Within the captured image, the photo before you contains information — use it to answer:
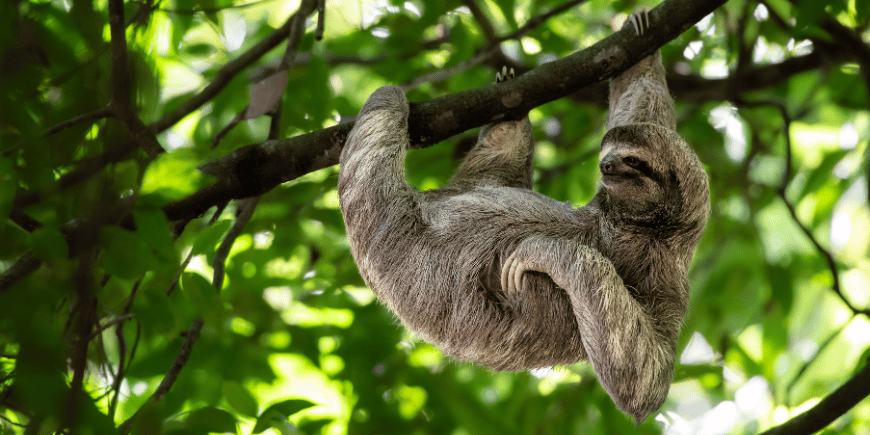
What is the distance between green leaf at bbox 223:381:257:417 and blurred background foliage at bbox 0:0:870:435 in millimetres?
18

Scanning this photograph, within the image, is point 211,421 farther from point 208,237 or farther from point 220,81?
point 220,81

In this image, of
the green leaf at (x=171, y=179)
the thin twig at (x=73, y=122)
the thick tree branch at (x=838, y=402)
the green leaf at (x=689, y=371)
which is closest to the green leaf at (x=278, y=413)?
the green leaf at (x=171, y=179)

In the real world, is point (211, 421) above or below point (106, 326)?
below

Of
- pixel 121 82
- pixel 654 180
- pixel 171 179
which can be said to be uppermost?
pixel 121 82

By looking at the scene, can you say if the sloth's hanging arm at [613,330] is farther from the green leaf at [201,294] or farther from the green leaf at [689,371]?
the green leaf at [201,294]

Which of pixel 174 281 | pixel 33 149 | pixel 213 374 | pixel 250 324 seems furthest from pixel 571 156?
pixel 33 149

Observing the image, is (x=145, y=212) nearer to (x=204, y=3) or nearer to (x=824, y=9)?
(x=204, y=3)

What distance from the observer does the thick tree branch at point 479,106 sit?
16.9 feet

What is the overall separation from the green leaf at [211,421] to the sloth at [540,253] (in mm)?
2039

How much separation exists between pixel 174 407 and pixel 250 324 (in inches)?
70.6

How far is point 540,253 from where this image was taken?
16.2 ft

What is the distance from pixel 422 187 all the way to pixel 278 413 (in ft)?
15.6

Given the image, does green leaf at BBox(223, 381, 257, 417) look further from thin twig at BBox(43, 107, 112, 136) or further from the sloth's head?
the sloth's head

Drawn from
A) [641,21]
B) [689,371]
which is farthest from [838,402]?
[641,21]
